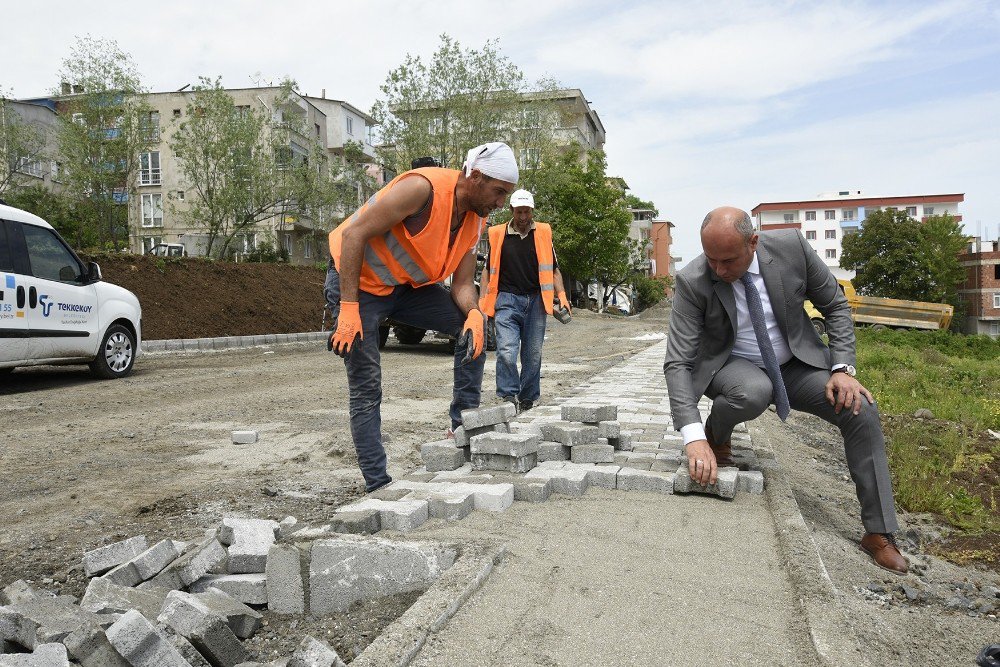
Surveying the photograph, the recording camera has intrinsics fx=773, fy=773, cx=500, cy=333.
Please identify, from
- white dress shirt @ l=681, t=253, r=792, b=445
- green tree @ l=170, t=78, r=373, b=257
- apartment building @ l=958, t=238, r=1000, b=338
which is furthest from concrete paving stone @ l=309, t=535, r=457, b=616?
apartment building @ l=958, t=238, r=1000, b=338

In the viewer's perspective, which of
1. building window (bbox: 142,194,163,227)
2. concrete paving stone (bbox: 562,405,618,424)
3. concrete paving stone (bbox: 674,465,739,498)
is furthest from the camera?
building window (bbox: 142,194,163,227)

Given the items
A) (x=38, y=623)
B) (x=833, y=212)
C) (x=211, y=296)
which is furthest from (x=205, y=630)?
(x=833, y=212)

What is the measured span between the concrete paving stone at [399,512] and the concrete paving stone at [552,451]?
1.23 m

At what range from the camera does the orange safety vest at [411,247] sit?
4020 mm

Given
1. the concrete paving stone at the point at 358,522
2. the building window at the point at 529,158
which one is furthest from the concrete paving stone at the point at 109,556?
the building window at the point at 529,158

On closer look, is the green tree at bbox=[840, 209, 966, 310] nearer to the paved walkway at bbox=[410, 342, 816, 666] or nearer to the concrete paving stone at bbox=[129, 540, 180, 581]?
the paved walkway at bbox=[410, 342, 816, 666]

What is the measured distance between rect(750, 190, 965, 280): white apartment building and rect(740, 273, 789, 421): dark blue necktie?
91.8 metres

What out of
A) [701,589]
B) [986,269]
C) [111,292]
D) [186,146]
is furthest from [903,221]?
[701,589]

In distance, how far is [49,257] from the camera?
30.3ft

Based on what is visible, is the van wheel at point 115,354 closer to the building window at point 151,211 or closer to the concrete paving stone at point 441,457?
the concrete paving stone at point 441,457

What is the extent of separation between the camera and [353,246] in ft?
12.9

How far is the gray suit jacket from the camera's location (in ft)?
12.9

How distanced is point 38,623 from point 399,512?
1343 mm

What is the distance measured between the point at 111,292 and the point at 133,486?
20.6 feet
